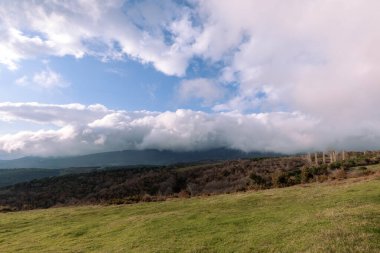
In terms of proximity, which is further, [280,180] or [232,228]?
[280,180]

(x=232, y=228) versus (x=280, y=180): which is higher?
(x=280, y=180)

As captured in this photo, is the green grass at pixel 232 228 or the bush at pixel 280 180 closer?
the green grass at pixel 232 228

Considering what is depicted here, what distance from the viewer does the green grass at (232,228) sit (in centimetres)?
1661

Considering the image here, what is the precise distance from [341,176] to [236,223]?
32.0 meters

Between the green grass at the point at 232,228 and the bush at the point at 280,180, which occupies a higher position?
the bush at the point at 280,180

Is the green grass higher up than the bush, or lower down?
lower down

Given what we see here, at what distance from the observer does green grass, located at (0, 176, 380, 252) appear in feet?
54.5

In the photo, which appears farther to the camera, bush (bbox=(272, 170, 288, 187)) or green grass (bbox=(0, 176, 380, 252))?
bush (bbox=(272, 170, 288, 187))

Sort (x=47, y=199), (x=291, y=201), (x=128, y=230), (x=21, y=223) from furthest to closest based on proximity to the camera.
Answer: (x=47, y=199)
(x=21, y=223)
(x=291, y=201)
(x=128, y=230)

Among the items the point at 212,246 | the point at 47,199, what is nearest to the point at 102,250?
the point at 212,246

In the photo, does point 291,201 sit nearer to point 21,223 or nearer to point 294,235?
point 294,235

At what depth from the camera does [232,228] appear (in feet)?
71.2

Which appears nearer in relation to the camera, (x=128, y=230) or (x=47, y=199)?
(x=128, y=230)

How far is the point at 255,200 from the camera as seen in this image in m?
33.3
